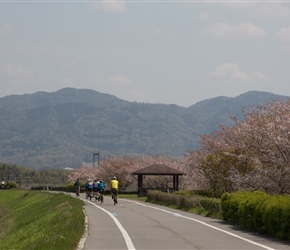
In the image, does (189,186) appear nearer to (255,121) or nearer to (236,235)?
(255,121)

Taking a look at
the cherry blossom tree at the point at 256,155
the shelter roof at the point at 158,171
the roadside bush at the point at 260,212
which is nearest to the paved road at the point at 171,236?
the roadside bush at the point at 260,212

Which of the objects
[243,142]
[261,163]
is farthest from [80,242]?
[243,142]

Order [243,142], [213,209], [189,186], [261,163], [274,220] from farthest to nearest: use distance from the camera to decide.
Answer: [189,186] < [243,142] < [261,163] < [213,209] < [274,220]

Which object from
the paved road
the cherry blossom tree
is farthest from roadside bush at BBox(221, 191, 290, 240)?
the cherry blossom tree

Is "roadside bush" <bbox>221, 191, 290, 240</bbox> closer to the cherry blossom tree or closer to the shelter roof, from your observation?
the cherry blossom tree

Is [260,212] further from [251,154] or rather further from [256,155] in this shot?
[251,154]

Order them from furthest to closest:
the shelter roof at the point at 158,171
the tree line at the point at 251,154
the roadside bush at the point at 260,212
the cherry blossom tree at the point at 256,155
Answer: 1. the shelter roof at the point at 158,171
2. the tree line at the point at 251,154
3. the cherry blossom tree at the point at 256,155
4. the roadside bush at the point at 260,212

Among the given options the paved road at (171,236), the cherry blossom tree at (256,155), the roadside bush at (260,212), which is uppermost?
the cherry blossom tree at (256,155)

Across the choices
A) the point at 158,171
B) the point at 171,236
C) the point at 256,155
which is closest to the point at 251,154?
the point at 256,155

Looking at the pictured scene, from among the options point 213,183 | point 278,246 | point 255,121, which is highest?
point 255,121

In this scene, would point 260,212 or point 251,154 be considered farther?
point 251,154

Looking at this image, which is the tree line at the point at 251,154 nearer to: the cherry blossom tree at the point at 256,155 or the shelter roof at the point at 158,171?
the cherry blossom tree at the point at 256,155

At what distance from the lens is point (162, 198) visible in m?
39.3

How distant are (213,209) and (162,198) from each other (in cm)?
1248
